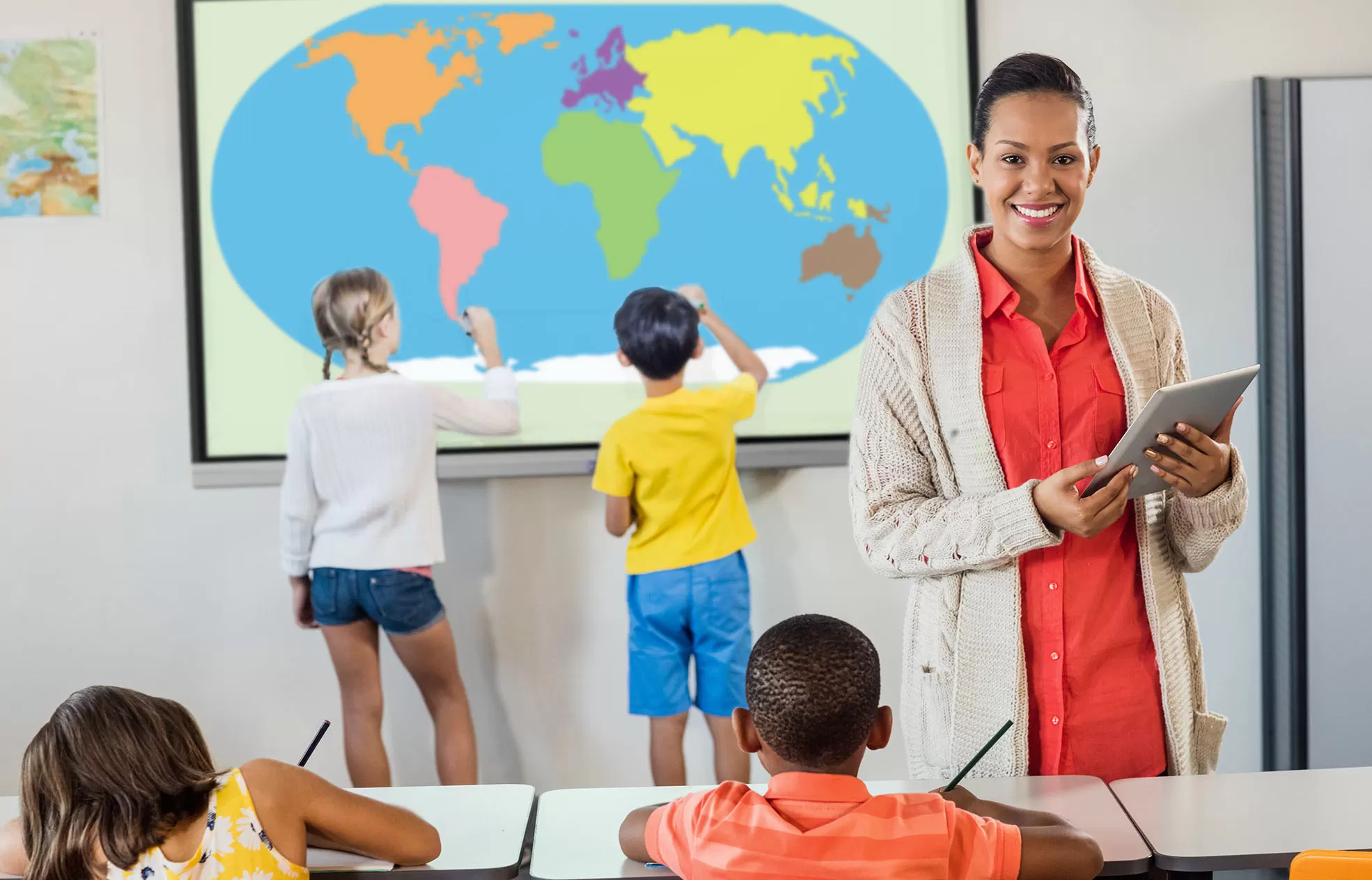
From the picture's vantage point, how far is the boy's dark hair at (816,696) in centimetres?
131

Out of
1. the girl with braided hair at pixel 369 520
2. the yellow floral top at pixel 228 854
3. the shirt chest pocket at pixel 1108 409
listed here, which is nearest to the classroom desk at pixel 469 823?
the yellow floral top at pixel 228 854

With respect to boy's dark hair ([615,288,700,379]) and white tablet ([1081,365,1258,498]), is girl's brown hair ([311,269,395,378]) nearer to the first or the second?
boy's dark hair ([615,288,700,379])

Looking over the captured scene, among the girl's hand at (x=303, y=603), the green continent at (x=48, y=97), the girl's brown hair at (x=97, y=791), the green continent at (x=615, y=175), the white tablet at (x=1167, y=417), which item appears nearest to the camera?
the girl's brown hair at (x=97, y=791)

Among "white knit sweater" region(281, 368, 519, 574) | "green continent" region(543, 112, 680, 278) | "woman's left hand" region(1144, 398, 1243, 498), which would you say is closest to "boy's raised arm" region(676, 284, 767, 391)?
"green continent" region(543, 112, 680, 278)

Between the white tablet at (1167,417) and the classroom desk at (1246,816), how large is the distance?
409 millimetres

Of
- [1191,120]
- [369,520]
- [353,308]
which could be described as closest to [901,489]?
[369,520]

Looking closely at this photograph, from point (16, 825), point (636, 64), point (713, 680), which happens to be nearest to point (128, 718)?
point (16, 825)

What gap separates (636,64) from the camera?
3.19m

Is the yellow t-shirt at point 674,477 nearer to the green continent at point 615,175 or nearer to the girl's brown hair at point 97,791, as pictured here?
the green continent at point 615,175

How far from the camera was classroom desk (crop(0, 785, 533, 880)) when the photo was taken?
5.01 feet

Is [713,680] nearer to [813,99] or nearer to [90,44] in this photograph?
A: [813,99]

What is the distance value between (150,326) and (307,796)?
2053 mm

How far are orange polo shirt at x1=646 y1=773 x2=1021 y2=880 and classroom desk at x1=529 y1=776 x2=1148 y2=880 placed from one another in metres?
0.15

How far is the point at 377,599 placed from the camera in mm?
2838
